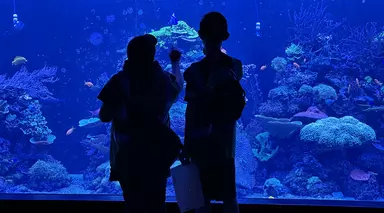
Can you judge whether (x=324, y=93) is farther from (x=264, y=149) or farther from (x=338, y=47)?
(x=338, y=47)

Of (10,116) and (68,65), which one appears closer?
(10,116)

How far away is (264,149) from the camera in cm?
976

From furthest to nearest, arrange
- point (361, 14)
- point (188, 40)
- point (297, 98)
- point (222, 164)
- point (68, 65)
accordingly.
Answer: point (361, 14), point (68, 65), point (188, 40), point (297, 98), point (222, 164)

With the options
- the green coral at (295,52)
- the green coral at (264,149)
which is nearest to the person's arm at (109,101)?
the green coral at (264,149)

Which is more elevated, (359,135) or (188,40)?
(188,40)

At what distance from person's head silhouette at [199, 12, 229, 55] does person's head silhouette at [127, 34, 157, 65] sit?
0.33 meters

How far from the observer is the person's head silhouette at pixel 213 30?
1.93 m

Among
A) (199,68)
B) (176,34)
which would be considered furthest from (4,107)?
(199,68)

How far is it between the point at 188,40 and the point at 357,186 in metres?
6.62

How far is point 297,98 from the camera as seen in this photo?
30.4ft

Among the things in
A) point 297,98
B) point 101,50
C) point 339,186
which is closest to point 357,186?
point 339,186

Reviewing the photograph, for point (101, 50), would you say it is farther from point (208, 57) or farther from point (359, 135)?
point (208, 57)

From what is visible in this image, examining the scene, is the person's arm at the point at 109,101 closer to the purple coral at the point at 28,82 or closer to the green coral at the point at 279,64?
the purple coral at the point at 28,82

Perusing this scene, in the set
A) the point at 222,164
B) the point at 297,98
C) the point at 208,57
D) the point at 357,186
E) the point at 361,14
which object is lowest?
the point at 357,186
